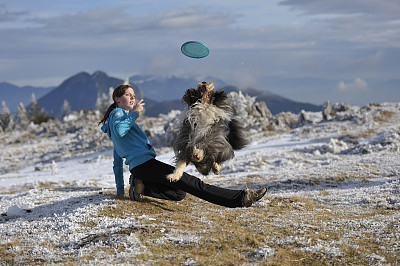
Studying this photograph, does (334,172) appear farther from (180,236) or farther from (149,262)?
(149,262)

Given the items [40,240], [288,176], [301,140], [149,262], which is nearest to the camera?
[149,262]

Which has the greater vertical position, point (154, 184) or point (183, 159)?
point (183, 159)

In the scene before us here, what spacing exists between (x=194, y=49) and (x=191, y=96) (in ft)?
2.65

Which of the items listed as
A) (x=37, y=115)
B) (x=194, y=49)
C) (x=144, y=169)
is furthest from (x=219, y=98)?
(x=37, y=115)

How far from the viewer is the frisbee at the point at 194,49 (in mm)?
6414

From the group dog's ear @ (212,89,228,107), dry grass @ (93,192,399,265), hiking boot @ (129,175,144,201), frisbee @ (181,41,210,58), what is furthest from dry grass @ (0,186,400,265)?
frisbee @ (181,41,210,58)

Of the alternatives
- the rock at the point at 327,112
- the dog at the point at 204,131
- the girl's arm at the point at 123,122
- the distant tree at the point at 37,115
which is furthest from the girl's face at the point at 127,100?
the distant tree at the point at 37,115

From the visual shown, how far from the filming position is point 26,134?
5919cm

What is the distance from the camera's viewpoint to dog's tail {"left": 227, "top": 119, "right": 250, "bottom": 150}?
684 centimetres

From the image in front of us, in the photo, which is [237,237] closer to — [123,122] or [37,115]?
[123,122]

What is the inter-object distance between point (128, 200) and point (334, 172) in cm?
829

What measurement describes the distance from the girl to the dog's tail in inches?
37.3

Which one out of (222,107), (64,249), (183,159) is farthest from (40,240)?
(222,107)

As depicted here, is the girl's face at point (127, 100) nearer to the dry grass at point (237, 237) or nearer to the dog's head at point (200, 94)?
the dog's head at point (200, 94)
